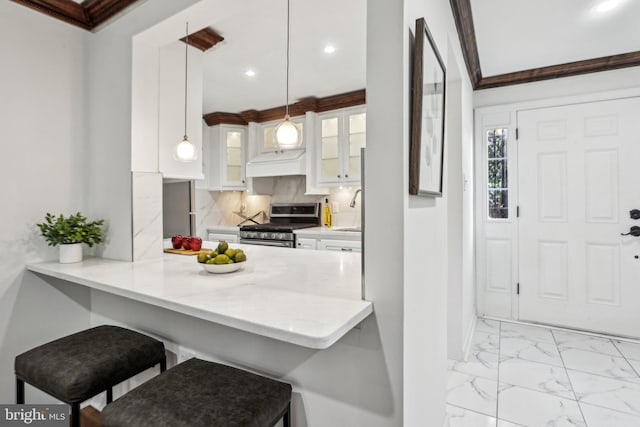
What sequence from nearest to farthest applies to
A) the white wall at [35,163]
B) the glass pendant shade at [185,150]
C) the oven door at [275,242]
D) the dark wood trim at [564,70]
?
the white wall at [35,163] → the glass pendant shade at [185,150] → the dark wood trim at [564,70] → the oven door at [275,242]

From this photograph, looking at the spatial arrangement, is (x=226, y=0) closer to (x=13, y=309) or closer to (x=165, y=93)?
(x=165, y=93)

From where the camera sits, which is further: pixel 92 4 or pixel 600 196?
pixel 600 196

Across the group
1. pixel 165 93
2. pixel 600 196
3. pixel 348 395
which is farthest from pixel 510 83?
pixel 348 395

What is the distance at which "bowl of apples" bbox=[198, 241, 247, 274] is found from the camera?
1.54 metres

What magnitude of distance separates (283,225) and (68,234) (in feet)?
8.90

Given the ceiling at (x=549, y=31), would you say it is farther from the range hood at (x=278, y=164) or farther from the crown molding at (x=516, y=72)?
the range hood at (x=278, y=164)

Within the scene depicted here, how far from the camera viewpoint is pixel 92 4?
1925mm

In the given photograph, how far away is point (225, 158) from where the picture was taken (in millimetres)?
4496

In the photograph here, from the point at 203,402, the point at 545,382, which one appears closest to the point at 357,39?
the point at 203,402

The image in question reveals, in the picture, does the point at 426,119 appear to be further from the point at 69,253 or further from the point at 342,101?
the point at 342,101

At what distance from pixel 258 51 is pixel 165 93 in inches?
37.4

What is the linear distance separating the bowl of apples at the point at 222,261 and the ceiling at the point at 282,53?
1.20 meters

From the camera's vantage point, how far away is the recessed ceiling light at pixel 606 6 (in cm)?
209

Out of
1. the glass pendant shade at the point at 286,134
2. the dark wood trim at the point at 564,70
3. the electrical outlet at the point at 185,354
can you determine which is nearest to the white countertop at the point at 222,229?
Result: the glass pendant shade at the point at 286,134
